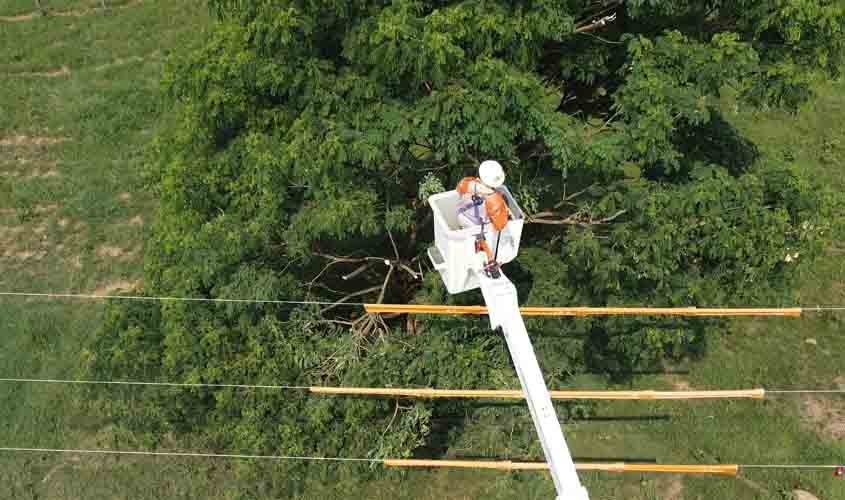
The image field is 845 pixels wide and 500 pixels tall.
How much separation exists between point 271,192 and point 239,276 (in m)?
1.28

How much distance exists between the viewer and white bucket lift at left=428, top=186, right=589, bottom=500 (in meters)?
5.08

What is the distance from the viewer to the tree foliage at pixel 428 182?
29.5 ft

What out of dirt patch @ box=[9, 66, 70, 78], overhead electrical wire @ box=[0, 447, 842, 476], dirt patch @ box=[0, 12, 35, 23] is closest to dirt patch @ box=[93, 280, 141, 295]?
overhead electrical wire @ box=[0, 447, 842, 476]

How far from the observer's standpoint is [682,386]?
1366 cm

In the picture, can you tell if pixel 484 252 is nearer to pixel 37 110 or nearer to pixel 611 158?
pixel 611 158

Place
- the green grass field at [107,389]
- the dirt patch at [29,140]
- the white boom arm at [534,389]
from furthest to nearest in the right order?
the dirt patch at [29,140] < the green grass field at [107,389] < the white boom arm at [534,389]

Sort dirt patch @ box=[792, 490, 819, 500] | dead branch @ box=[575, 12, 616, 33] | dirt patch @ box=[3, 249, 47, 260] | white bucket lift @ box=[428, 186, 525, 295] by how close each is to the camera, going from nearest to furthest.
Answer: white bucket lift @ box=[428, 186, 525, 295]
dead branch @ box=[575, 12, 616, 33]
dirt patch @ box=[792, 490, 819, 500]
dirt patch @ box=[3, 249, 47, 260]

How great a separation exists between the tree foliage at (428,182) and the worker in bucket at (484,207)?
9.13 feet

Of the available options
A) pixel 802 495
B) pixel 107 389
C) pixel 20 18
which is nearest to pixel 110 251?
pixel 107 389

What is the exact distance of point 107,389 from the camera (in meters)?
11.5

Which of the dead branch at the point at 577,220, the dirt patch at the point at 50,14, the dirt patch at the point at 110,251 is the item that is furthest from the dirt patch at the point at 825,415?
the dirt patch at the point at 50,14

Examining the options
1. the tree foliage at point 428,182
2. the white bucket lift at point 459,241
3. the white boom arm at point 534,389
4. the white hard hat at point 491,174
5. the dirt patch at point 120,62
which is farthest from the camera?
the dirt patch at point 120,62

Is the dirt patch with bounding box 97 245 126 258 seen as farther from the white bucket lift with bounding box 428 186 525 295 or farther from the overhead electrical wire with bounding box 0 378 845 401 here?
the white bucket lift with bounding box 428 186 525 295

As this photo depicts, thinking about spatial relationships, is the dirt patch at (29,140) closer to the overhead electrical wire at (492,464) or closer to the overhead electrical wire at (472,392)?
the overhead electrical wire at (472,392)
